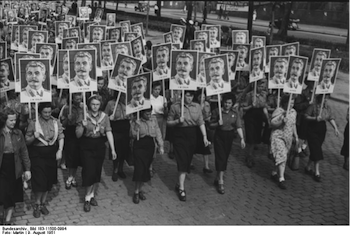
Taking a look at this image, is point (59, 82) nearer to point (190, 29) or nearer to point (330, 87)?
point (330, 87)

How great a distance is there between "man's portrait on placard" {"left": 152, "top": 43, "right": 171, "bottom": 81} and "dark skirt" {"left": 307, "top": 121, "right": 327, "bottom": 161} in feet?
10.6

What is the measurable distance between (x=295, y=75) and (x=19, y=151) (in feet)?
18.7

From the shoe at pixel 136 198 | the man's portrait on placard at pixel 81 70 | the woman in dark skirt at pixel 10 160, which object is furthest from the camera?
the man's portrait on placard at pixel 81 70

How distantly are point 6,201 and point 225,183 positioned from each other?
14.3ft

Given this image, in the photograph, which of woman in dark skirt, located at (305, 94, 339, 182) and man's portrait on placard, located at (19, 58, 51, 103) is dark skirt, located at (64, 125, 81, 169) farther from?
woman in dark skirt, located at (305, 94, 339, 182)

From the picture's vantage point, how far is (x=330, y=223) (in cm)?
840

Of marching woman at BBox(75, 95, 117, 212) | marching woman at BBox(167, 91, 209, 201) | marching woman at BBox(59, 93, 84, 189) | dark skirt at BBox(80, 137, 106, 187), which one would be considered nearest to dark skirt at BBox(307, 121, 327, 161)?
marching woman at BBox(167, 91, 209, 201)

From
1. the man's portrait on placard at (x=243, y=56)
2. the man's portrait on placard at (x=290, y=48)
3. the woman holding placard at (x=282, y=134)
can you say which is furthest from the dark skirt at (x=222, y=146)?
the man's portrait on placard at (x=290, y=48)

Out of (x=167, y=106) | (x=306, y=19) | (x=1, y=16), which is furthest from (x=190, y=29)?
(x=306, y=19)

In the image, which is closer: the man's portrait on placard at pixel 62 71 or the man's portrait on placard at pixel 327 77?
the man's portrait on placard at pixel 62 71

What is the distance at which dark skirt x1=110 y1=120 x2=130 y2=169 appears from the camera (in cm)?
971

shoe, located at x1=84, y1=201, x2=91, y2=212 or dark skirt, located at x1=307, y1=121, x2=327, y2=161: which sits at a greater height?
dark skirt, located at x1=307, y1=121, x2=327, y2=161

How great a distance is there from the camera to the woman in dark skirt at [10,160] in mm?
7352

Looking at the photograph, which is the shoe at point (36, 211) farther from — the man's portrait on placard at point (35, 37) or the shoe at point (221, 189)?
the man's portrait on placard at point (35, 37)
